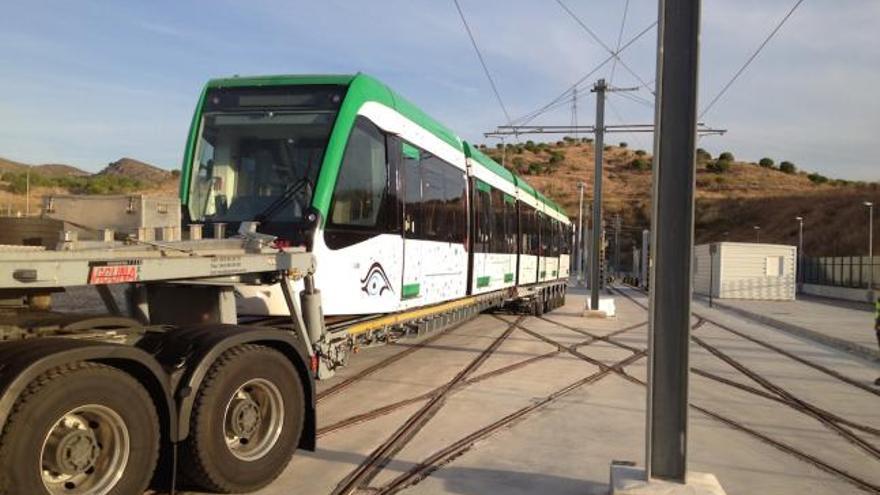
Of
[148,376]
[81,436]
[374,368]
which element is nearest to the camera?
[81,436]

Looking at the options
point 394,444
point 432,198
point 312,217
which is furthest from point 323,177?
point 432,198

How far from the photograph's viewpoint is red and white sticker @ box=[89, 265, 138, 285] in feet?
15.0

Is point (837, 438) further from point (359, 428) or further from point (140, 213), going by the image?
point (140, 213)

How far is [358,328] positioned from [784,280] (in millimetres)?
39456

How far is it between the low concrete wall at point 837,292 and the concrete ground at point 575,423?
101 ft

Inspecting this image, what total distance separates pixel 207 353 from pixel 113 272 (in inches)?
31.7

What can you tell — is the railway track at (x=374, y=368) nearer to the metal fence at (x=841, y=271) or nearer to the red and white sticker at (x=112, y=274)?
the red and white sticker at (x=112, y=274)

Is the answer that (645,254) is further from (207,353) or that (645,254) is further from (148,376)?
(148,376)

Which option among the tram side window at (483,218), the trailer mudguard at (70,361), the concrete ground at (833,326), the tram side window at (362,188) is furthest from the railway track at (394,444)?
the concrete ground at (833,326)

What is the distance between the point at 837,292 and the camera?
47406mm

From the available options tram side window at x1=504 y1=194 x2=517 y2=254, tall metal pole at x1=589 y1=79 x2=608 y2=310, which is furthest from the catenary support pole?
tram side window at x1=504 y1=194 x2=517 y2=254

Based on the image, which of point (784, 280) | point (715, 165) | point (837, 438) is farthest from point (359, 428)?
point (715, 165)

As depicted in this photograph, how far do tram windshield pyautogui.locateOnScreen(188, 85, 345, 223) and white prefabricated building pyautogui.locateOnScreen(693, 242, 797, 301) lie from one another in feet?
123

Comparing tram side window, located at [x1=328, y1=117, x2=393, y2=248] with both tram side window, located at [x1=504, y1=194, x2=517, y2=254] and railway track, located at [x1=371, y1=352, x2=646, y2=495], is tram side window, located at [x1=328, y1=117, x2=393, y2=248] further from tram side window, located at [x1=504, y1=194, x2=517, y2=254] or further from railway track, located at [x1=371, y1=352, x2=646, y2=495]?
tram side window, located at [x1=504, y1=194, x2=517, y2=254]
